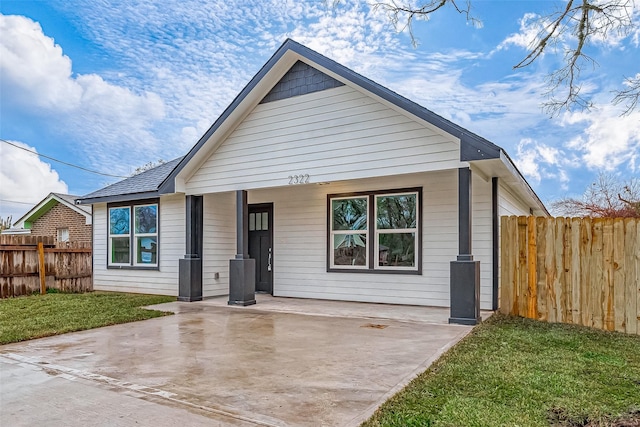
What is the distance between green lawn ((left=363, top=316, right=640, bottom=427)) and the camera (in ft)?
10.1

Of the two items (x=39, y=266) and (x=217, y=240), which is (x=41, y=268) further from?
(x=217, y=240)

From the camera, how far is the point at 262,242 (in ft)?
36.2

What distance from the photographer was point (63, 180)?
23891 millimetres

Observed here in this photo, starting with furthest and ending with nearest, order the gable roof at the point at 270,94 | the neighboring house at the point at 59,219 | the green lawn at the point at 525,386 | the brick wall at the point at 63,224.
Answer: the brick wall at the point at 63,224 < the neighboring house at the point at 59,219 < the gable roof at the point at 270,94 < the green lawn at the point at 525,386

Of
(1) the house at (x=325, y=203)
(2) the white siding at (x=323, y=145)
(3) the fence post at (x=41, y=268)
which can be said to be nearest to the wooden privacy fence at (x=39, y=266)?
(3) the fence post at (x=41, y=268)

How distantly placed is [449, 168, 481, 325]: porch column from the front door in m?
5.26

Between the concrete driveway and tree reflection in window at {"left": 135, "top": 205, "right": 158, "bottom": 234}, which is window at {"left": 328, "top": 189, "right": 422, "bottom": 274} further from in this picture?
tree reflection in window at {"left": 135, "top": 205, "right": 158, "bottom": 234}

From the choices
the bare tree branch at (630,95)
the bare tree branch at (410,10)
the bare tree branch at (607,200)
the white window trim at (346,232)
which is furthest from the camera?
the bare tree branch at (607,200)

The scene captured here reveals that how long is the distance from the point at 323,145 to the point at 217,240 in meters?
4.23

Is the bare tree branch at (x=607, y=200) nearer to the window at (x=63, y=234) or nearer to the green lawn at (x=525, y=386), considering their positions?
the green lawn at (x=525, y=386)

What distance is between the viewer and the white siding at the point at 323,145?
7.32m

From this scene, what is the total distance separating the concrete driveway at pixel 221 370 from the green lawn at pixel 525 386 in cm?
29

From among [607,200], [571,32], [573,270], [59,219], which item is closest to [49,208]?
[59,219]

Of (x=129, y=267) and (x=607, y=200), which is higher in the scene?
(x=607, y=200)
